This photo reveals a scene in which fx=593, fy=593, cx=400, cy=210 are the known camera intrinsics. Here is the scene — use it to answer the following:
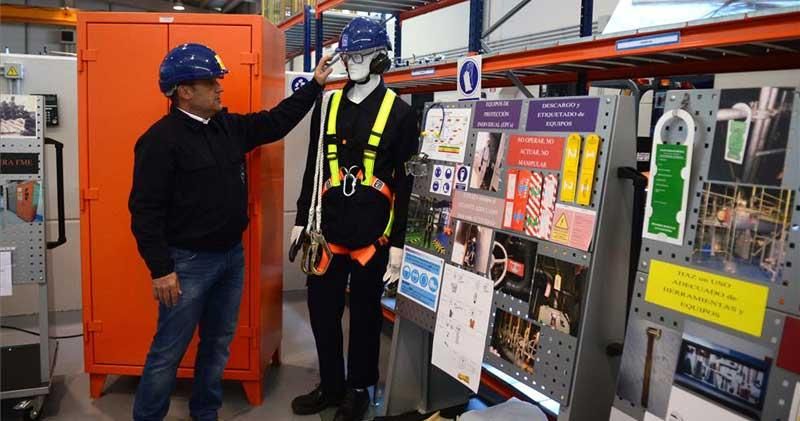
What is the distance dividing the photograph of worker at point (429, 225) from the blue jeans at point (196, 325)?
32.5 inches

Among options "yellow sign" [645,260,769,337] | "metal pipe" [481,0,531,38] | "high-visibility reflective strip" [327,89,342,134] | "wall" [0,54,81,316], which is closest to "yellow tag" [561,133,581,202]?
"yellow sign" [645,260,769,337]

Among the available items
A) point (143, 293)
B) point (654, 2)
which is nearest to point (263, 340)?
point (143, 293)

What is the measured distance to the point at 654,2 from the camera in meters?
2.18

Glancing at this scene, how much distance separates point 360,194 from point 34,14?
36.3 ft

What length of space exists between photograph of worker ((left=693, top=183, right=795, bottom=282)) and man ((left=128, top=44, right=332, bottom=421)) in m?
1.82

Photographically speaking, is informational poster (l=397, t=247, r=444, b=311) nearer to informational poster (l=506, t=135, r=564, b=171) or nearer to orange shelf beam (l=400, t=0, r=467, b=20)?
informational poster (l=506, t=135, r=564, b=171)

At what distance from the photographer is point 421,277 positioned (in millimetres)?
2508

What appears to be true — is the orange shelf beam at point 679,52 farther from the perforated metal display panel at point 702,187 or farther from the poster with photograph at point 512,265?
the poster with photograph at point 512,265

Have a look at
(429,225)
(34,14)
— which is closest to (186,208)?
(429,225)

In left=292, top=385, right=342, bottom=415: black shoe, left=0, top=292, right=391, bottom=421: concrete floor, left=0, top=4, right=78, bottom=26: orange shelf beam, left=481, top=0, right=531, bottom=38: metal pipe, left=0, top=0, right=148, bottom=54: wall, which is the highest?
left=0, top=4, right=78, bottom=26: orange shelf beam

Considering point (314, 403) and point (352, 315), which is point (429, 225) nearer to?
point (352, 315)

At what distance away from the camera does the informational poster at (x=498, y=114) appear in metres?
2.13

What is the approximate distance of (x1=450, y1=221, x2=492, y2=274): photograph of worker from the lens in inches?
86.3

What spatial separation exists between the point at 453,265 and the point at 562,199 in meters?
0.61
